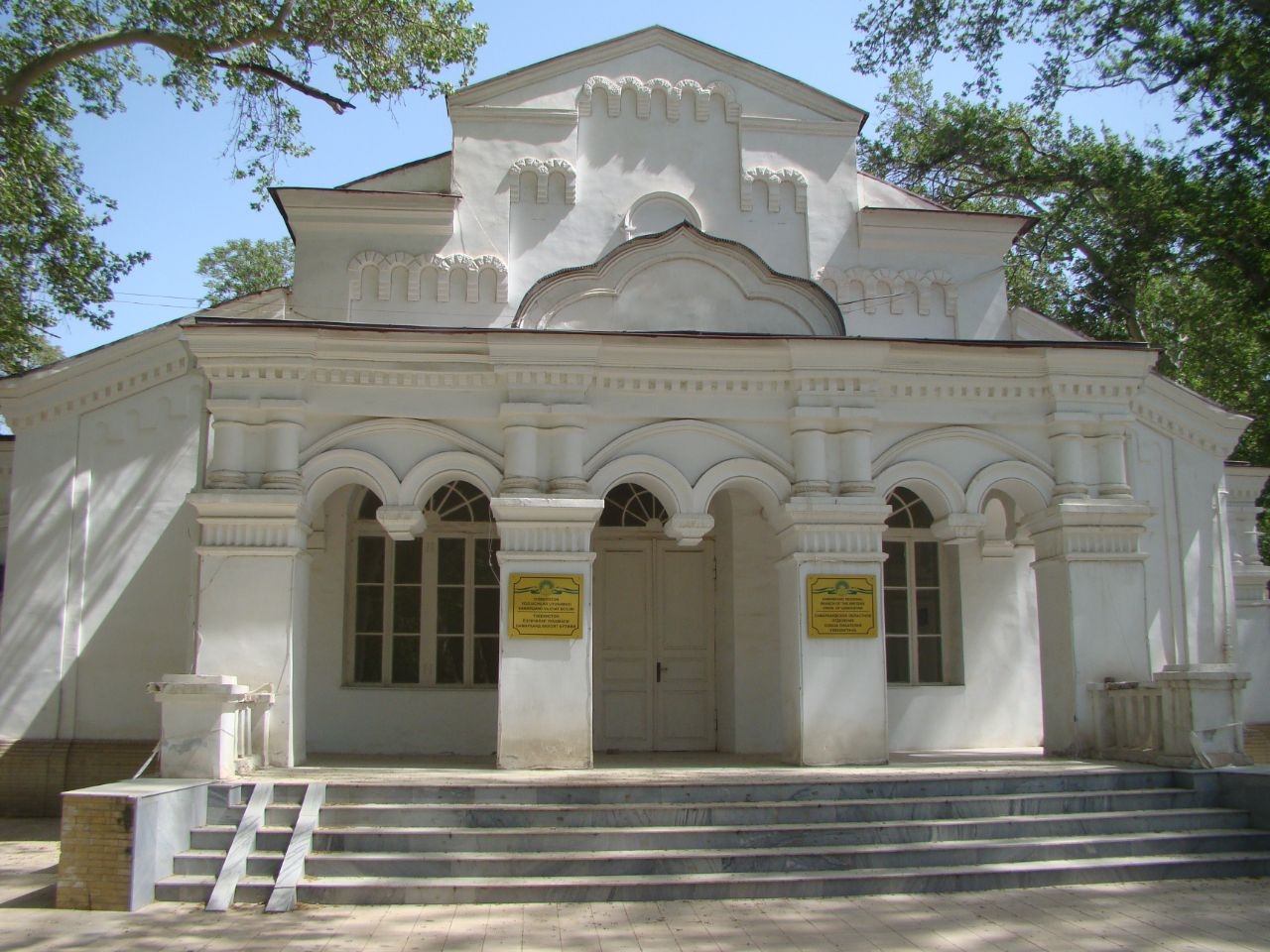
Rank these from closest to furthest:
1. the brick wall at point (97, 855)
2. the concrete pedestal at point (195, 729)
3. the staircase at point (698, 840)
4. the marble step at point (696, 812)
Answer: the brick wall at point (97, 855) → the staircase at point (698, 840) → the marble step at point (696, 812) → the concrete pedestal at point (195, 729)

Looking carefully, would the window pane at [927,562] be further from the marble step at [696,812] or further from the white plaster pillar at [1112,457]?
the marble step at [696,812]

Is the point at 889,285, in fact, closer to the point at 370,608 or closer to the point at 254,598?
the point at 370,608

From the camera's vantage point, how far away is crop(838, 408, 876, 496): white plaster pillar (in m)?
10.9

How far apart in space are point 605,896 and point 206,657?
444 cm

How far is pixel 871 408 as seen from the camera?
1097 centimetres

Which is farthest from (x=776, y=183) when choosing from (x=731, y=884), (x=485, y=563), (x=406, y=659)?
(x=731, y=884)

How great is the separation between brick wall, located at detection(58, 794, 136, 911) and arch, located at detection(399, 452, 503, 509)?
3837 mm

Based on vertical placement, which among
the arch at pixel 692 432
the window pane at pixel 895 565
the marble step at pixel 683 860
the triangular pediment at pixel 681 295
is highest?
the triangular pediment at pixel 681 295

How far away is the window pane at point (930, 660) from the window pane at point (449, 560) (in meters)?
5.07

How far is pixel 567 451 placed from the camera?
1068 centimetres

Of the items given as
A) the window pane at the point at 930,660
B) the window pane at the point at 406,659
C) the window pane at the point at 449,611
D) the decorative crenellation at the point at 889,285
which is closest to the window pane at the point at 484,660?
the window pane at the point at 449,611

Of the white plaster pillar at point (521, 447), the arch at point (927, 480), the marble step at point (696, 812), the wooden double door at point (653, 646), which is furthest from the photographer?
the wooden double door at point (653, 646)

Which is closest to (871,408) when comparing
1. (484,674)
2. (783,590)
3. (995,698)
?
(783,590)

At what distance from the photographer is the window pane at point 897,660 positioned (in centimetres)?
1291
